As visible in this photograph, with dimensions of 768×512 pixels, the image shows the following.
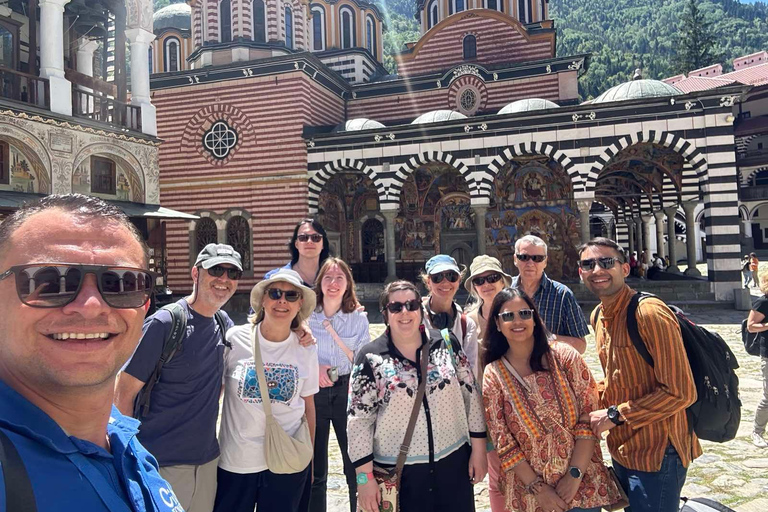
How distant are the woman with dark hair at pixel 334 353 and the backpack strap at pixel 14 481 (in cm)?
266

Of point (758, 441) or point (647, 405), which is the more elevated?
point (647, 405)

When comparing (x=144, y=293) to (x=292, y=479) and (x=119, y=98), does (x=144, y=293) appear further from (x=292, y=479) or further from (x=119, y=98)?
(x=119, y=98)

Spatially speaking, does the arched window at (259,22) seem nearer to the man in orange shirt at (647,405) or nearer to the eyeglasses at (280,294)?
the eyeglasses at (280,294)

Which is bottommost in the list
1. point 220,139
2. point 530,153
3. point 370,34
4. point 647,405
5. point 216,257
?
point 647,405

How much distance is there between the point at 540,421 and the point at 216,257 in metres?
2.05

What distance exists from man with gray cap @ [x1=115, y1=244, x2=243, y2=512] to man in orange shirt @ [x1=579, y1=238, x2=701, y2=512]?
6.96 feet

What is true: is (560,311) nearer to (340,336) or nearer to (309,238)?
(340,336)

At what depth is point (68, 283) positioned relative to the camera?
1.23m

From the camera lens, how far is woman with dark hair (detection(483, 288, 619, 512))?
8.71 ft

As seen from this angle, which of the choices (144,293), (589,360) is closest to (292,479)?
(144,293)

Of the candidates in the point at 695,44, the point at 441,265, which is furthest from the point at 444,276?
the point at 695,44

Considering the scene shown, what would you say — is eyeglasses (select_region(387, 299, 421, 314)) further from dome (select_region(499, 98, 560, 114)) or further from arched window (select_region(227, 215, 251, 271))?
arched window (select_region(227, 215, 251, 271))

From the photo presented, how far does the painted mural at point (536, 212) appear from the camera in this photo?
765 inches

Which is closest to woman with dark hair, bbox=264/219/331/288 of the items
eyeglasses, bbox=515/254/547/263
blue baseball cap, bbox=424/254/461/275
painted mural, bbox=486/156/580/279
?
blue baseball cap, bbox=424/254/461/275
